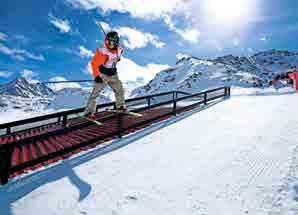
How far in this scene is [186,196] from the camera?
4078 millimetres

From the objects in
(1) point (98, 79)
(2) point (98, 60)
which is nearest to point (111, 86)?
(1) point (98, 79)

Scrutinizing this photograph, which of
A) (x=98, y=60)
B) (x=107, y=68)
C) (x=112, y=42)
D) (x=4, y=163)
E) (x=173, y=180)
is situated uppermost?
(x=112, y=42)

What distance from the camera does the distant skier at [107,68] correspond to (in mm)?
6969

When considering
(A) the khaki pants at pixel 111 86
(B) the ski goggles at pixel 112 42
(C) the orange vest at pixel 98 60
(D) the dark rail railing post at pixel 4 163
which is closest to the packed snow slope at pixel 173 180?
(D) the dark rail railing post at pixel 4 163

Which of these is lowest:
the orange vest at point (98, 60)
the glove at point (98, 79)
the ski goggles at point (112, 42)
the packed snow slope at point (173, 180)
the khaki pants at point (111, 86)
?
the packed snow slope at point (173, 180)

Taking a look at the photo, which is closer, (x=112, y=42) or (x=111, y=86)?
(x=112, y=42)

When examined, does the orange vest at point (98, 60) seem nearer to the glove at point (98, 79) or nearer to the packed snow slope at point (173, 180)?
the glove at point (98, 79)

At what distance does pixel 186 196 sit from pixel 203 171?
0.98 m

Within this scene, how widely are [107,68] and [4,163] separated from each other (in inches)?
139

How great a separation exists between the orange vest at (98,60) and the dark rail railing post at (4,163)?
325 cm

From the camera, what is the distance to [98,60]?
7168mm

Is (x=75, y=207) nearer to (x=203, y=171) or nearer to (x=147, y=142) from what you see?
(x=203, y=171)

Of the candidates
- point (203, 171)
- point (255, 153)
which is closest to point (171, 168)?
point (203, 171)

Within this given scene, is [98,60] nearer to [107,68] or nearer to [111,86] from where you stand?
[107,68]
